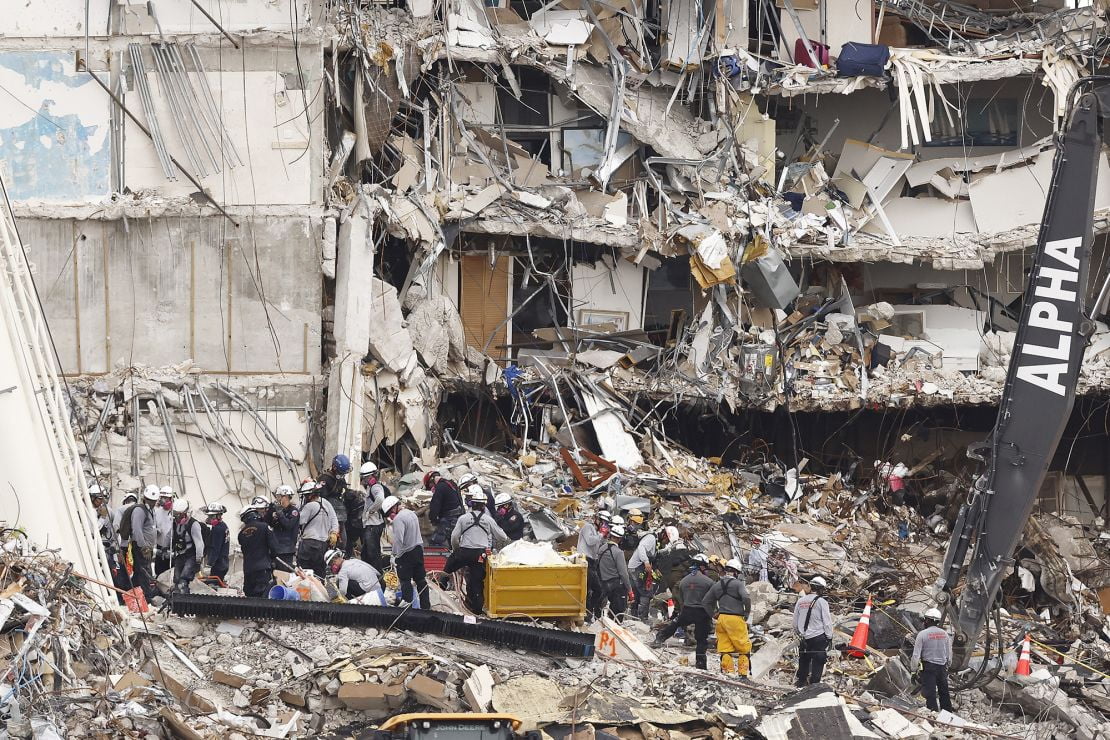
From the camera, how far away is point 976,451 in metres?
16.3

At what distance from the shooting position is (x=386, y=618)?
47.3ft

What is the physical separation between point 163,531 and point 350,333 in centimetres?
568

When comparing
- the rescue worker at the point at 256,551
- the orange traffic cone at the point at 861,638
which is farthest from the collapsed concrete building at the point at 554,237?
the rescue worker at the point at 256,551

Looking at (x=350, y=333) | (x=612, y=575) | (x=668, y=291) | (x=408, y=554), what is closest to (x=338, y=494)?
(x=408, y=554)

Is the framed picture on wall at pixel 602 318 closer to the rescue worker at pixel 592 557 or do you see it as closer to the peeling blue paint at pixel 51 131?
the peeling blue paint at pixel 51 131

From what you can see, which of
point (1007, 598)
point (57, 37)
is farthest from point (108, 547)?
point (1007, 598)

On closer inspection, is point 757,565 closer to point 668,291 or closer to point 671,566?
point 671,566

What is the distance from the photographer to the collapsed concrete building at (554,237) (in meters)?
21.4

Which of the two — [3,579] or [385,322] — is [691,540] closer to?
[385,322]

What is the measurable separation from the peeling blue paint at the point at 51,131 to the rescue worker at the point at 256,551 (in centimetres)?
755

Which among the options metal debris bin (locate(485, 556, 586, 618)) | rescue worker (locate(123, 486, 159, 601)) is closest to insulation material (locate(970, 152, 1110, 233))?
metal debris bin (locate(485, 556, 586, 618))

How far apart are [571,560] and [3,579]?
5735 mm

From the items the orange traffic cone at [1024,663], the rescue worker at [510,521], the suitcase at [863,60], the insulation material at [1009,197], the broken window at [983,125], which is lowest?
the orange traffic cone at [1024,663]

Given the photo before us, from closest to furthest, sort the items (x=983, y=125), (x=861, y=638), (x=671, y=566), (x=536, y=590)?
1. (x=536, y=590)
2. (x=861, y=638)
3. (x=671, y=566)
4. (x=983, y=125)
